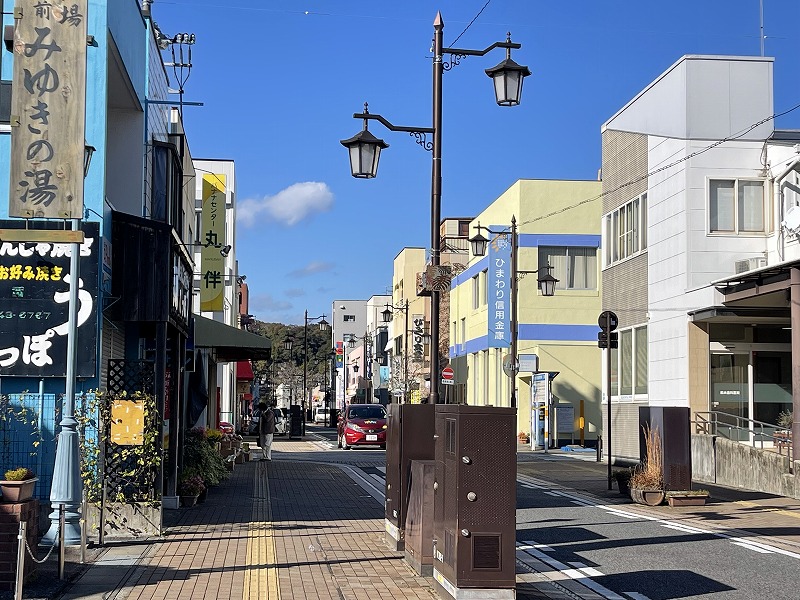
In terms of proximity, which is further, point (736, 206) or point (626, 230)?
point (626, 230)

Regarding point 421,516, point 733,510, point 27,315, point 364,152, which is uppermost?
point 364,152

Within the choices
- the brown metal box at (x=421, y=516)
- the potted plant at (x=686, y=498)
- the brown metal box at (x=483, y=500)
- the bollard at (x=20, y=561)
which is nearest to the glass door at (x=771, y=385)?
the potted plant at (x=686, y=498)

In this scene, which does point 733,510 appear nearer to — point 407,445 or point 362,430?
point 407,445

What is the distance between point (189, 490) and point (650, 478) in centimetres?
800

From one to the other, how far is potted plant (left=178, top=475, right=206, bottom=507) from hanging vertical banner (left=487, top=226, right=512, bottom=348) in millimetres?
29837

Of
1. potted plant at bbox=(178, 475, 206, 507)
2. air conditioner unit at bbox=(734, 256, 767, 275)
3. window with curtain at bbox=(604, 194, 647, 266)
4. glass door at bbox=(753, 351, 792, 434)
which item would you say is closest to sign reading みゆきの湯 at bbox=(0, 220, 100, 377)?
potted plant at bbox=(178, 475, 206, 507)

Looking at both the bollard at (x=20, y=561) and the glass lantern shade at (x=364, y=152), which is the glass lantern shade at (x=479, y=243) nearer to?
the glass lantern shade at (x=364, y=152)

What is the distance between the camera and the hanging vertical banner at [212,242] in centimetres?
3344

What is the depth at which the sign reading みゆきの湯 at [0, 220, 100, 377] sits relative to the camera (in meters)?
12.8

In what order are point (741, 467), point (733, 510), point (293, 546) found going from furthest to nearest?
point (741, 467)
point (733, 510)
point (293, 546)

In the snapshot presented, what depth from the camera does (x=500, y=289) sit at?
4631 cm

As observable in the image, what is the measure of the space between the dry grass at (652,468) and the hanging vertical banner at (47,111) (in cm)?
1140

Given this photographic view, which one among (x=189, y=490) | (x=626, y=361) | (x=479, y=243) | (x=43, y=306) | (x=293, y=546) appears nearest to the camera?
(x=293, y=546)

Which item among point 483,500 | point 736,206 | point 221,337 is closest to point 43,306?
point 483,500
